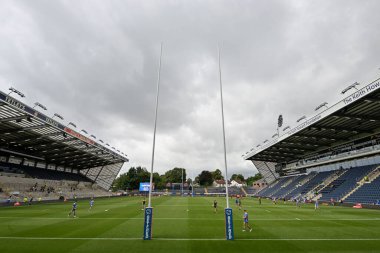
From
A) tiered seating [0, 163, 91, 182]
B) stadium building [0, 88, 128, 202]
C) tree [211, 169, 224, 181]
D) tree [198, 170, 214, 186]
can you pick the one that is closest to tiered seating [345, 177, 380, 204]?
stadium building [0, 88, 128, 202]

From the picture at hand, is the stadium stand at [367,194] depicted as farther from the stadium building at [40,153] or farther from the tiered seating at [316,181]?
the stadium building at [40,153]

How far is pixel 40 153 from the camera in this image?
209 ft

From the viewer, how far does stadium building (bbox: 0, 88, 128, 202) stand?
36094mm

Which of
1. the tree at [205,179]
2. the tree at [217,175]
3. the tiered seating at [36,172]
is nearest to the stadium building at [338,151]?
the tiered seating at [36,172]

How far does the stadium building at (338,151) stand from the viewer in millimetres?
33500

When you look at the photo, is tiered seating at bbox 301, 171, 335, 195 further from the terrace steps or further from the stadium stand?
the stadium stand

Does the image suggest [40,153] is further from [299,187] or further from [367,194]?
[367,194]

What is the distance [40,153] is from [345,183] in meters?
74.0

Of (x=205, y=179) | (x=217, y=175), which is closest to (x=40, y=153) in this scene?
(x=205, y=179)

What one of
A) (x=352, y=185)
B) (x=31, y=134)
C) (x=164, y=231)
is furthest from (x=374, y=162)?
(x=31, y=134)

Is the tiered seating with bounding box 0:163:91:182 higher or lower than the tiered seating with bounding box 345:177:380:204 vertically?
higher

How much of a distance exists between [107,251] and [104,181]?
93.7m

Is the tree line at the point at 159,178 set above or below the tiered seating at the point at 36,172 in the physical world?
above

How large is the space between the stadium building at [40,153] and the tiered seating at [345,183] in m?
53.3
